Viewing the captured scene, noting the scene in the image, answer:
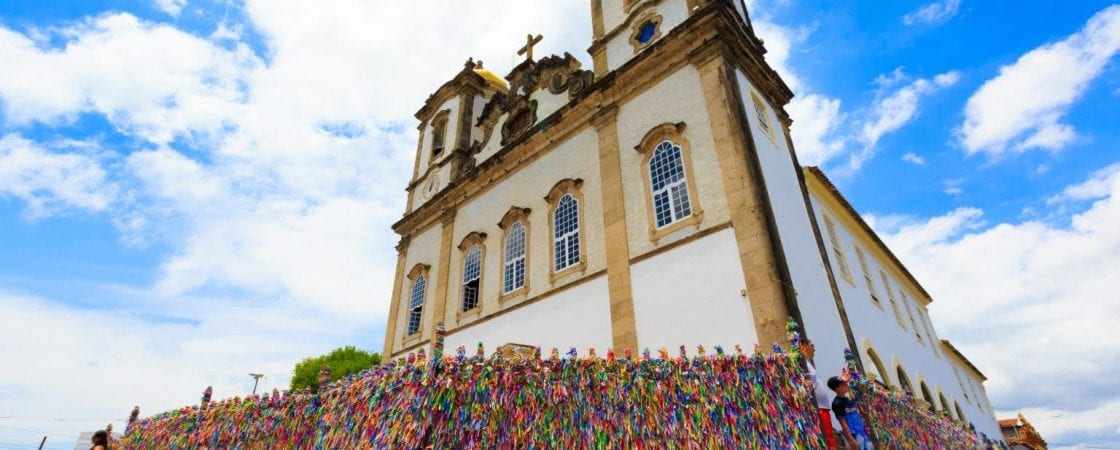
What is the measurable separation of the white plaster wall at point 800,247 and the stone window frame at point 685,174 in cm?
138

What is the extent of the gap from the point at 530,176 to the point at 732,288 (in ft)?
25.0

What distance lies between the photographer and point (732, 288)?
373 inches

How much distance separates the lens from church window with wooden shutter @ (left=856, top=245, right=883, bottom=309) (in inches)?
610

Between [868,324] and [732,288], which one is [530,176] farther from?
[868,324]

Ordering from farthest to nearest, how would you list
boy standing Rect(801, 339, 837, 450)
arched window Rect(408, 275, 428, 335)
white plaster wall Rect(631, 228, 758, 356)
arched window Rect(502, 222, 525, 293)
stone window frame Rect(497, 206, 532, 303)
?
arched window Rect(408, 275, 428, 335) → arched window Rect(502, 222, 525, 293) → stone window frame Rect(497, 206, 532, 303) → white plaster wall Rect(631, 228, 758, 356) → boy standing Rect(801, 339, 837, 450)

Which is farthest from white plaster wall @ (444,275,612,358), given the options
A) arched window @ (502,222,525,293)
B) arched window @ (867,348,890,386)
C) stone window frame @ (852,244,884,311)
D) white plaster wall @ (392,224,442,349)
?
stone window frame @ (852,244,884,311)

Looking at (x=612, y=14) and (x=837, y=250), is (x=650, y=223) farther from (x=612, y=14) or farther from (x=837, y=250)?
(x=612, y=14)

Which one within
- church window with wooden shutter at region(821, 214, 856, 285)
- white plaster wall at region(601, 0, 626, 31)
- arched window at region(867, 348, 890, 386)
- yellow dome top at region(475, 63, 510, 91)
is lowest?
arched window at region(867, 348, 890, 386)

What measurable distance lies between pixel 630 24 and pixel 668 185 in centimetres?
571

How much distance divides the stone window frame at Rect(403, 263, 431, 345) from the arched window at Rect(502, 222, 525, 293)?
394 centimetres

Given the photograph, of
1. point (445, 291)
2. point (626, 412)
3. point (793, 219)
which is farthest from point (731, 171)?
point (445, 291)

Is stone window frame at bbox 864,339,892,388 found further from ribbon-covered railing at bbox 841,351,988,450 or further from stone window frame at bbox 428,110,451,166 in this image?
stone window frame at bbox 428,110,451,166

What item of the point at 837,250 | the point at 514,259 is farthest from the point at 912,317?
the point at 514,259

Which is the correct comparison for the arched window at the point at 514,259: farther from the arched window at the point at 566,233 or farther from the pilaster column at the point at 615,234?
the pilaster column at the point at 615,234
